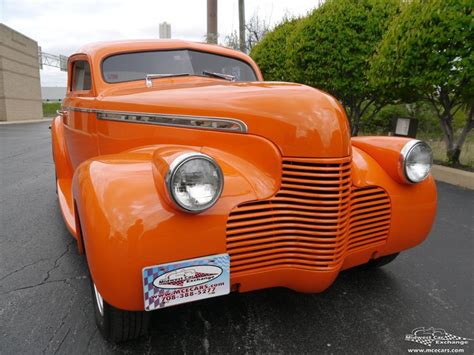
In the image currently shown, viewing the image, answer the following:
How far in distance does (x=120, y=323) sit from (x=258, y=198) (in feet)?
3.00

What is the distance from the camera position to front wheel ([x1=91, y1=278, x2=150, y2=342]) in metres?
1.70

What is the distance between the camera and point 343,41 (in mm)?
7141

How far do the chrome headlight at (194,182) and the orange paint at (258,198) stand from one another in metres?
0.06

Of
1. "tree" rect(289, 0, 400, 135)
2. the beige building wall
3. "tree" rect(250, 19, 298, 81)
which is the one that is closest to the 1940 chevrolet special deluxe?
"tree" rect(289, 0, 400, 135)

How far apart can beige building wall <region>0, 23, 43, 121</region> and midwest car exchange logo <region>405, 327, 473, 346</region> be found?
23184 millimetres

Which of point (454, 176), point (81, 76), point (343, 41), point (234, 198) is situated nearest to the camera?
point (234, 198)

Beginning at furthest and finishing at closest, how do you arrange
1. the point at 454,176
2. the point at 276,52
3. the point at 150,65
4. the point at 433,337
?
1. the point at 276,52
2. the point at 454,176
3. the point at 150,65
4. the point at 433,337

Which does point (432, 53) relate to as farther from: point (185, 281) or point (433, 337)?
point (185, 281)

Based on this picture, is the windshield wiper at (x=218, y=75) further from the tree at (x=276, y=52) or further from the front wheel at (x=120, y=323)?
the tree at (x=276, y=52)

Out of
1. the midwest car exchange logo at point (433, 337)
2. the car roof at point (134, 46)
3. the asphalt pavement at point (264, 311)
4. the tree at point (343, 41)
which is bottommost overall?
the midwest car exchange logo at point (433, 337)

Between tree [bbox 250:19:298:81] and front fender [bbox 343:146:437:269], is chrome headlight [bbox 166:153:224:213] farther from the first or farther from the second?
tree [bbox 250:19:298:81]

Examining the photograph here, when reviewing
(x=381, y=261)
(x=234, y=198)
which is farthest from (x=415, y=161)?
(x=234, y=198)

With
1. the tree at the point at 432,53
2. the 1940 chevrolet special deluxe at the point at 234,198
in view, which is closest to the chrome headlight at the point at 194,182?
the 1940 chevrolet special deluxe at the point at 234,198

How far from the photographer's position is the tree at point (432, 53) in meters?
4.69
